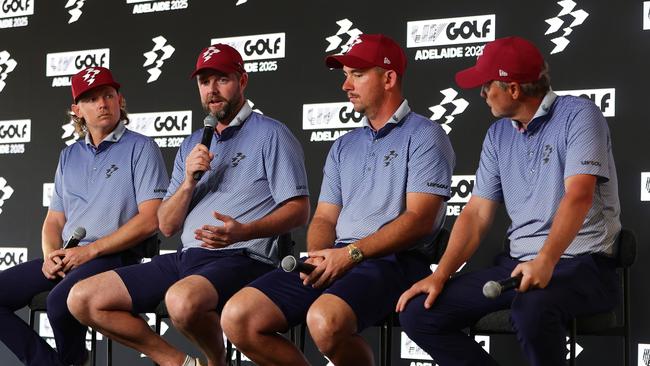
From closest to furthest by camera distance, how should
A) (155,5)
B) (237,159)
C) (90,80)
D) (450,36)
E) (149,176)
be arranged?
(237,159)
(149,176)
(90,80)
(450,36)
(155,5)

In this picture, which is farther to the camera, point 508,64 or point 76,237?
point 76,237

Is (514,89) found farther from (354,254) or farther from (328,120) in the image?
(328,120)

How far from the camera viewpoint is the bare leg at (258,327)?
109 inches

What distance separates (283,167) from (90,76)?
42.8 inches

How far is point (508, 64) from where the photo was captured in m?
2.67

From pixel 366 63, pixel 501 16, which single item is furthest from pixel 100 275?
pixel 501 16

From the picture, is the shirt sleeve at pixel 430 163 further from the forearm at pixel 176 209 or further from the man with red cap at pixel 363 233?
the forearm at pixel 176 209

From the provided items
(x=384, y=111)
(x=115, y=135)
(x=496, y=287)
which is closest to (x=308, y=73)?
(x=115, y=135)

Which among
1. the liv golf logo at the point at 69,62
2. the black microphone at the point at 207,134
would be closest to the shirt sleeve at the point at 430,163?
the black microphone at the point at 207,134

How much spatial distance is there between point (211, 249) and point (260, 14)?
1.74 m

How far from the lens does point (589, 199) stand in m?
2.51

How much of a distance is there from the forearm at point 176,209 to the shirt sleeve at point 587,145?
1.32m

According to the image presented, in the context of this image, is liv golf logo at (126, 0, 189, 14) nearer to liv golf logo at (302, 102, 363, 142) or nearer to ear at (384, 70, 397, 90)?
liv golf logo at (302, 102, 363, 142)

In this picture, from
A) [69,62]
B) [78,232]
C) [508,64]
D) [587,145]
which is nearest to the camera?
[587,145]
